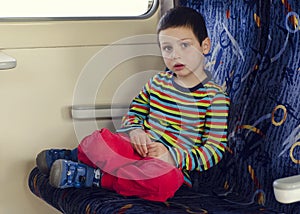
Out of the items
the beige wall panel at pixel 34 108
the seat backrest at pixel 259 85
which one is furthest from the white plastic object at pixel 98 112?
the seat backrest at pixel 259 85

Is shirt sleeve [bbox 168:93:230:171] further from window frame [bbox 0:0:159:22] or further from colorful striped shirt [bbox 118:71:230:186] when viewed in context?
window frame [bbox 0:0:159:22]

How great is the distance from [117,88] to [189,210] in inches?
32.6

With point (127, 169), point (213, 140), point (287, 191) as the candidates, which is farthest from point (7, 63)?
point (287, 191)

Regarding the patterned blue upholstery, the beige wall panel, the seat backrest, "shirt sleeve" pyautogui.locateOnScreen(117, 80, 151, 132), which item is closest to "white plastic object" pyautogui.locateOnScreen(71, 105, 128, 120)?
the beige wall panel

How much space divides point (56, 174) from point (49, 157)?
0.15 metres

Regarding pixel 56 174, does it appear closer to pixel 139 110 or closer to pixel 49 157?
pixel 49 157

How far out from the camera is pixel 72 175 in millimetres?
2002

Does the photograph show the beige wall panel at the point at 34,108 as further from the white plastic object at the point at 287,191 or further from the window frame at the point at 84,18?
the white plastic object at the point at 287,191

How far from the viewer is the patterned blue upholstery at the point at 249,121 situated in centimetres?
182

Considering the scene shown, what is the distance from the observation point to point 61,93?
241 centimetres

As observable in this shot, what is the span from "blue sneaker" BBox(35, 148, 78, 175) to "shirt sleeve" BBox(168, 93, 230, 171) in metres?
0.37

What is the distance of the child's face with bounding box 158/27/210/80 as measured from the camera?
6.72ft

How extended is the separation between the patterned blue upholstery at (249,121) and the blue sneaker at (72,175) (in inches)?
1.4

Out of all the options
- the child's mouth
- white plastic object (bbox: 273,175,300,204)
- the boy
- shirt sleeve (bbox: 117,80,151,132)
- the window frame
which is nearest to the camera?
white plastic object (bbox: 273,175,300,204)
